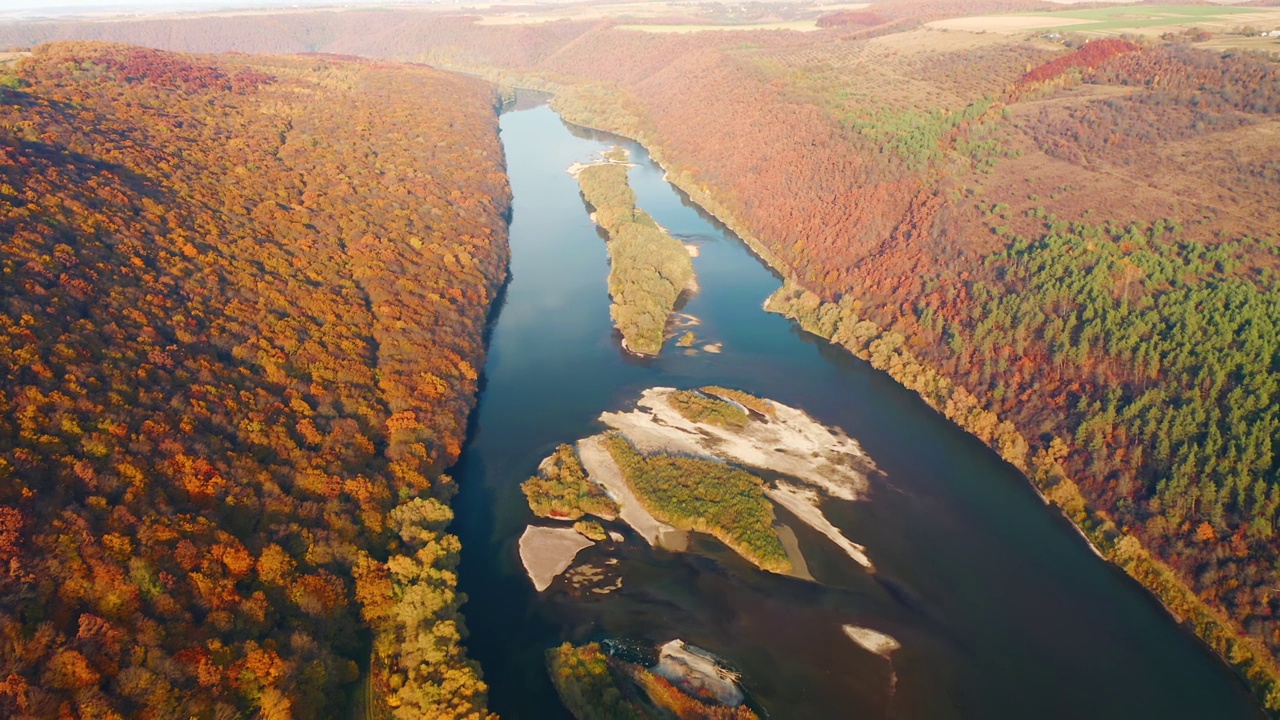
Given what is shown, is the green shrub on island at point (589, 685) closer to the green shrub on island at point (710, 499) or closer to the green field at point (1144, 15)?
the green shrub on island at point (710, 499)

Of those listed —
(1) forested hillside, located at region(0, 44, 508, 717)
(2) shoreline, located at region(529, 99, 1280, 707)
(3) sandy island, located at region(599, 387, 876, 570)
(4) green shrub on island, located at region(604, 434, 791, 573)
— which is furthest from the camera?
(3) sandy island, located at region(599, 387, 876, 570)

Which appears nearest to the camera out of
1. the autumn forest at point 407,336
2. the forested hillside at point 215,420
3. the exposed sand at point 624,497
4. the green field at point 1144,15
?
the forested hillside at point 215,420

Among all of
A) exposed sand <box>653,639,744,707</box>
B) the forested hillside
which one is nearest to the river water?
exposed sand <box>653,639,744,707</box>

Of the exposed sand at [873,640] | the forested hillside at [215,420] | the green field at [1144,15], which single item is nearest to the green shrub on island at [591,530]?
the forested hillside at [215,420]

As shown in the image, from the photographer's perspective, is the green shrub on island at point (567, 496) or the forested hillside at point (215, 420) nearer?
the forested hillside at point (215, 420)

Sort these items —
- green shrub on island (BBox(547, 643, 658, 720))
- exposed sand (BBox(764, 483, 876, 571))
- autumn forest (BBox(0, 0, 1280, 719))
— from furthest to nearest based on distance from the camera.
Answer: exposed sand (BBox(764, 483, 876, 571)) < green shrub on island (BBox(547, 643, 658, 720)) < autumn forest (BBox(0, 0, 1280, 719))

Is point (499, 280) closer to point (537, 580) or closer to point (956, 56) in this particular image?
point (537, 580)

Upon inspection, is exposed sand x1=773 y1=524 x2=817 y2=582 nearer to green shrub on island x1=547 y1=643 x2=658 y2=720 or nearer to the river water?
the river water
